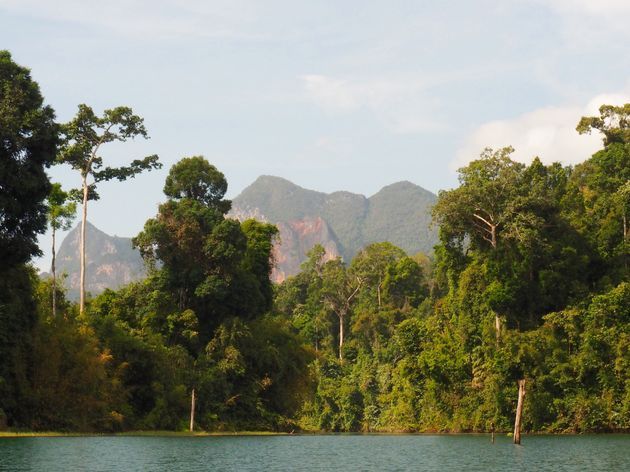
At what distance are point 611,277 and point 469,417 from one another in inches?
589

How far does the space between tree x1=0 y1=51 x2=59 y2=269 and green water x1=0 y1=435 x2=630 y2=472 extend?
9.01 m

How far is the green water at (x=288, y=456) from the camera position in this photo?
32875mm

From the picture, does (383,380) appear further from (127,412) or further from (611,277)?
(127,412)

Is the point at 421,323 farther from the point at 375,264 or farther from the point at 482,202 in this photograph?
the point at 375,264

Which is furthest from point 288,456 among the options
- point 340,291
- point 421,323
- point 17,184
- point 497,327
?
point 340,291

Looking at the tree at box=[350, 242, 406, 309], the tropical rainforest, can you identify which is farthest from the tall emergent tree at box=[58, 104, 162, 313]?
the tree at box=[350, 242, 406, 309]

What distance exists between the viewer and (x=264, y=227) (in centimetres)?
7538

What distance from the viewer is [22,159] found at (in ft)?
142

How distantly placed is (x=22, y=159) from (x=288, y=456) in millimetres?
18046

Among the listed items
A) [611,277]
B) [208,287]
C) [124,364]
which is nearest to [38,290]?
[124,364]

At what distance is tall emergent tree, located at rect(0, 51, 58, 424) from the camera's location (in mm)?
42375

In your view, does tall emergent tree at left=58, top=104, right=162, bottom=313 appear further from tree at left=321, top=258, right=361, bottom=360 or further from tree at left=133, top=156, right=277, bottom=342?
tree at left=321, top=258, right=361, bottom=360

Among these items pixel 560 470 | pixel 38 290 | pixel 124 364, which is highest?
pixel 38 290

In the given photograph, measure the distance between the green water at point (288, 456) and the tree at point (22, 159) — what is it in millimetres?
9008
